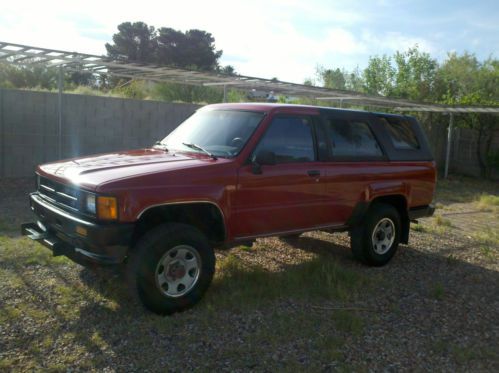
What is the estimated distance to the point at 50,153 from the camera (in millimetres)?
10859

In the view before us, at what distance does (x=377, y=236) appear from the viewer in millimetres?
6156

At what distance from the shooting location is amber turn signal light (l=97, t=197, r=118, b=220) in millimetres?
3904

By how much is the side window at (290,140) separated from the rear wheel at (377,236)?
1246 millimetres

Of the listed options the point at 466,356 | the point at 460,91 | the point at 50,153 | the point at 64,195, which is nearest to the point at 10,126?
the point at 50,153

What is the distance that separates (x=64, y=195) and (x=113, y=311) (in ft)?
3.72

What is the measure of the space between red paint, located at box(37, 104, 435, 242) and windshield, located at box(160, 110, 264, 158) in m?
0.10

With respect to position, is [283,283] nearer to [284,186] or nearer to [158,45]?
[284,186]

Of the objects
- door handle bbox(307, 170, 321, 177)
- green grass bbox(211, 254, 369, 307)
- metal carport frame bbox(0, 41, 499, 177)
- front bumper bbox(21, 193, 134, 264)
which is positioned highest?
metal carport frame bbox(0, 41, 499, 177)

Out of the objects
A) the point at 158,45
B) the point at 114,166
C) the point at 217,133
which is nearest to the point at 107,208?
the point at 114,166

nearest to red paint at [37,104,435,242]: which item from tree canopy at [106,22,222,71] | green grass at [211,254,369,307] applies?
green grass at [211,254,369,307]

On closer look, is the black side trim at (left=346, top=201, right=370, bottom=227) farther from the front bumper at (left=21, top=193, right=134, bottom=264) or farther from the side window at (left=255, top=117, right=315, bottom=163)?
the front bumper at (left=21, top=193, right=134, bottom=264)

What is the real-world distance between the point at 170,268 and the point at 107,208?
82cm

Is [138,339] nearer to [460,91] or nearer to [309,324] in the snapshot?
[309,324]

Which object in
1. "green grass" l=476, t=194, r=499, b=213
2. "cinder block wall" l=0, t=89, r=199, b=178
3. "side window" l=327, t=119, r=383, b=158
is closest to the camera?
"side window" l=327, t=119, r=383, b=158
